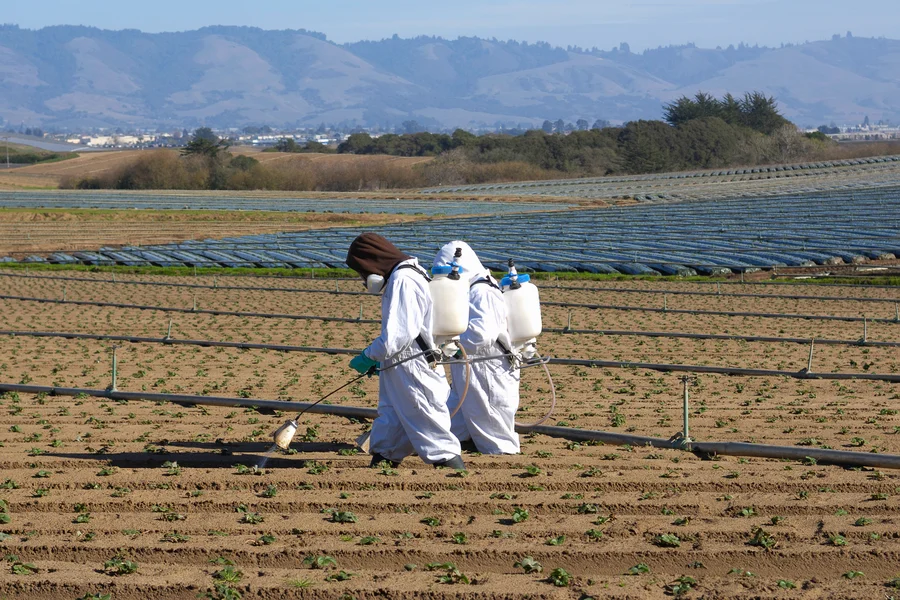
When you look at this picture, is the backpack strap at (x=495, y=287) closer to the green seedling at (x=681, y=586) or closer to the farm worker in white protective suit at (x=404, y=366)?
the farm worker in white protective suit at (x=404, y=366)

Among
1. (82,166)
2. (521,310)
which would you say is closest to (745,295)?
(521,310)

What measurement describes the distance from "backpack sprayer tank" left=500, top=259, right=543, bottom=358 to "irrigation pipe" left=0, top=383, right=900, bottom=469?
968mm

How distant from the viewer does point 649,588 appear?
4.93 metres

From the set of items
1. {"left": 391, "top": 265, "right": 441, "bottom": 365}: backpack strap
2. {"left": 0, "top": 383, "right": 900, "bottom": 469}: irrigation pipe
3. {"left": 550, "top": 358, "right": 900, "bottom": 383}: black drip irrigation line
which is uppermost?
{"left": 391, "top": 265, "right": 441, "bottom": 365}: backpack strap

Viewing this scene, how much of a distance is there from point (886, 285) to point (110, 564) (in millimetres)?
20928

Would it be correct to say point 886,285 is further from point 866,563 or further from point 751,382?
point 866,563

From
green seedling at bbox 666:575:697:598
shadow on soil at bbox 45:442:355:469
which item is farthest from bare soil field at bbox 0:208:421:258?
green seedling at bbox 666:575:697:598

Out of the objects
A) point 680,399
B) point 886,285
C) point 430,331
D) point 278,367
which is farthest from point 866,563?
point 886,285

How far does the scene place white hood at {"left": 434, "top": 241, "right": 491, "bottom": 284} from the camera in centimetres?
725

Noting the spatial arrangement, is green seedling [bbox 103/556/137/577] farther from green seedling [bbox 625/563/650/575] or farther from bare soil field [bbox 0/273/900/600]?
green seedling [bbox 625/563/650/575]

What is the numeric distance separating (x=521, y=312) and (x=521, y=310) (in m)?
0.01

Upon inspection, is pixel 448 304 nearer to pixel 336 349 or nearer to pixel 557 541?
pixel 557 541

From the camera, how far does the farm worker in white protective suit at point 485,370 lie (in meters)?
7.33

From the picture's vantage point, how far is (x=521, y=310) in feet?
24.7
